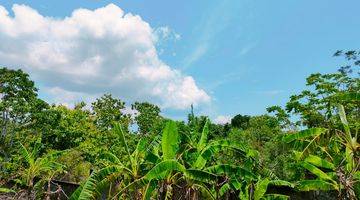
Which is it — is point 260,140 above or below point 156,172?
above

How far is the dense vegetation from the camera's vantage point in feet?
42.9

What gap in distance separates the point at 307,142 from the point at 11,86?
61.2 feet

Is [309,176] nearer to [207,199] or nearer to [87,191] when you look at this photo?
[207,199]

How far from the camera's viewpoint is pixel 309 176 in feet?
50.8

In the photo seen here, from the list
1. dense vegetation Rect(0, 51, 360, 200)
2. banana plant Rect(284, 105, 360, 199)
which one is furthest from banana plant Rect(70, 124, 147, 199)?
banana plant Rect(284, 105, 360, 199)

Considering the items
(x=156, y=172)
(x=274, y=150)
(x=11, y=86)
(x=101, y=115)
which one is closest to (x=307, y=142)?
(x=156, y=172)

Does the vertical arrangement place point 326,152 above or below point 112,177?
above

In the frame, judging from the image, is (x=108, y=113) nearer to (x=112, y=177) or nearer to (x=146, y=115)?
(x=146, y=115)

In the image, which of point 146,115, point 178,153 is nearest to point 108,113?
point 146,115

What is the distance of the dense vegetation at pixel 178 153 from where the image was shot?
42.9 ft

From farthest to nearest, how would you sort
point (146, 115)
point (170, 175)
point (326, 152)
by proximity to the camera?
point (146, 115) < point (170, 175) < point (326, 152)

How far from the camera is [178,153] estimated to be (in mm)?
15820

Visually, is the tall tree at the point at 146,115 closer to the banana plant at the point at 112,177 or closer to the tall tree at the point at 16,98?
the tall tree at the point at 16,98

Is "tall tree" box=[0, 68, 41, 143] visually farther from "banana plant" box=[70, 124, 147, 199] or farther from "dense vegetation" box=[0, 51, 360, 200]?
"banana plant" box=[70, 124, 147, 199]
